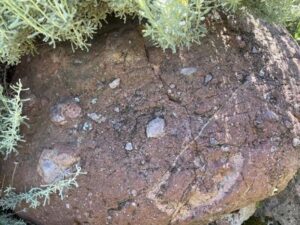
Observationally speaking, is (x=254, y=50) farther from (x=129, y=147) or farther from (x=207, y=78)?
(x=129, y=147)

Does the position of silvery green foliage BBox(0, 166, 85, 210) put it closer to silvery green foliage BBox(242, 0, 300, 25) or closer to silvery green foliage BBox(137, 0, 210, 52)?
silvery green foliage BBox(137, 0, 210, 52)

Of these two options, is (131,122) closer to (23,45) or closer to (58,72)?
(58,72)

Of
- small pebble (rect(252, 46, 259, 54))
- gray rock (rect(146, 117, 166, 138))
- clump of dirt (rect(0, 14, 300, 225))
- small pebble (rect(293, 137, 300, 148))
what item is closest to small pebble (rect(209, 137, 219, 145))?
clump of dirt (rect(0, 14, 300, 225))

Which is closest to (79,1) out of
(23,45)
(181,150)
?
(23,45)

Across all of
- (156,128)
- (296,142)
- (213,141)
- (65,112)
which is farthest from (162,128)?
(296,142)

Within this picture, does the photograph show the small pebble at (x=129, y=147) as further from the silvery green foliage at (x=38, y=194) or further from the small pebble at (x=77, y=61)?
the small pebble at (x=77, y=61)

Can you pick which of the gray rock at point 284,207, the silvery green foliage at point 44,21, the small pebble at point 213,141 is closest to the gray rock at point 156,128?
the small pebble at point 213,141

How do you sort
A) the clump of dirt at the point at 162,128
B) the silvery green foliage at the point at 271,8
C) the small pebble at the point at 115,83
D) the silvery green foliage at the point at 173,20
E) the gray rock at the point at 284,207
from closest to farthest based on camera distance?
the silvery green foliage at the point at 173,20 → the clump of dirt at the point at 162,128 → the small pebble at the point at 115,83 → the silvery green foliage at the point at 271,8 → the gray rock at the point at 284,207
